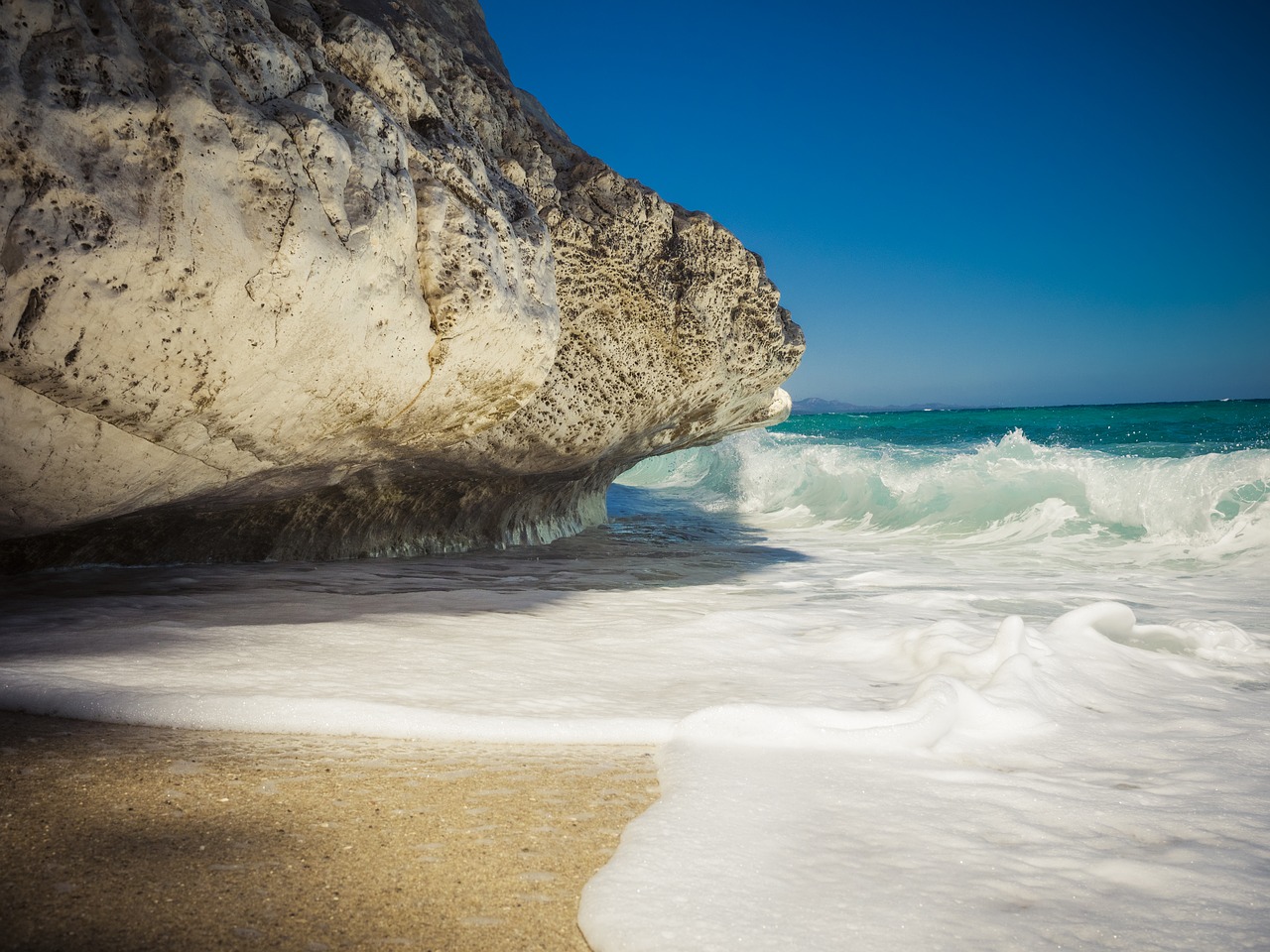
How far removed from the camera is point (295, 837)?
1.59 m

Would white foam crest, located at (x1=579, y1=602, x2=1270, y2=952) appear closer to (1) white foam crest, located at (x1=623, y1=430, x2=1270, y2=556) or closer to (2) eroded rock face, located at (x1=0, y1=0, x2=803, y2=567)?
(2) eroded rock face, located at (x1=0, y1=0, x2=803, y2=567)

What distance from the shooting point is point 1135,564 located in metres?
6.16

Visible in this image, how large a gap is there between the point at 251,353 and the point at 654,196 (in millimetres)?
2903

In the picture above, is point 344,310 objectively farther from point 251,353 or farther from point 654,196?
point 654,196

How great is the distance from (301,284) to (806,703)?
7.28ft

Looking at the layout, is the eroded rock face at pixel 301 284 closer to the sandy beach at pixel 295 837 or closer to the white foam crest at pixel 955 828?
the sandy beach at pixel 295 837

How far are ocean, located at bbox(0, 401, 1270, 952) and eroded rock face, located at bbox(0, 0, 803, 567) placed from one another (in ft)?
1.59

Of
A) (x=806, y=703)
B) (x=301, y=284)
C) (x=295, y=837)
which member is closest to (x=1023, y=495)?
(x=806, y=703)

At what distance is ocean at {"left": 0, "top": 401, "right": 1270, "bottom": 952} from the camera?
5.08 feet

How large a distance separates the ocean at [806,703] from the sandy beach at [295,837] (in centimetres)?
11

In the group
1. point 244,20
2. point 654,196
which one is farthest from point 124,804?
point 654,196

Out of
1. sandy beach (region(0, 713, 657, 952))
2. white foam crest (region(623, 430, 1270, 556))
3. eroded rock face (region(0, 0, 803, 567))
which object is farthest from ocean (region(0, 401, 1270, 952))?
white foam crest (region(623, 430, 1270, 556))

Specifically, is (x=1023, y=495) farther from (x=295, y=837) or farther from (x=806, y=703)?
(x=295, y=837)

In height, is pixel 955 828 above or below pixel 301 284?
below
